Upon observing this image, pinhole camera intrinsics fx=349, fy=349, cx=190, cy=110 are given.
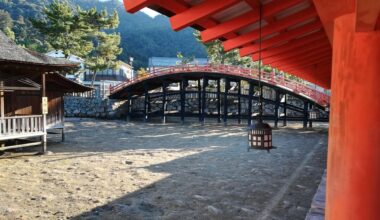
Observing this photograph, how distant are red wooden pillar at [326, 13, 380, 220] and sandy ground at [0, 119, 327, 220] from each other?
14.1 feet

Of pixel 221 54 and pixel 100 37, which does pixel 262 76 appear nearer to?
pixel 221 54

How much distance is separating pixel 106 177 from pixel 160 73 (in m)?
19.7

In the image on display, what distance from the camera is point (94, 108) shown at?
3406 centimetres

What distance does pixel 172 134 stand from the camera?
2209 centimetres

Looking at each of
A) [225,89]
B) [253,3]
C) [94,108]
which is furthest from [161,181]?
[94,108]

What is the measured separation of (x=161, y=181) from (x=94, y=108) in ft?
83.9

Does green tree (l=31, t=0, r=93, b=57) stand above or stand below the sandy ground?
above

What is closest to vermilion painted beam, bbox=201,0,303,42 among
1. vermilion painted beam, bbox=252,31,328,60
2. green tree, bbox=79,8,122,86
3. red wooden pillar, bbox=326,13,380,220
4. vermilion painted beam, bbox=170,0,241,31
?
red wooden pillar, bbox=326,13,380,220

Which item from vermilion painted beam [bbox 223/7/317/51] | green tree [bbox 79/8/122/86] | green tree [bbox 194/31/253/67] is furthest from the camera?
green tree [bbox 79/8/122/86]

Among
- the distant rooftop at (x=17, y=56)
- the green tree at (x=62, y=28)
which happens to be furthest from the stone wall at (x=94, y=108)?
the distant rooftop at (x=17, y=56)

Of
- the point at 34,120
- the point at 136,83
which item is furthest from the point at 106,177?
the point at 136,83

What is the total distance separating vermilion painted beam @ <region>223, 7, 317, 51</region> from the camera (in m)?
3.66

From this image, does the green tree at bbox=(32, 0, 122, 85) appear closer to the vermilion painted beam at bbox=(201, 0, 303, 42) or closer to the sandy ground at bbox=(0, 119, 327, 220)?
the sandy ground at bbox=(0, 119, 327, 220)

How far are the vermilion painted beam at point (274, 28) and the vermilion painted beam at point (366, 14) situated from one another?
915 millimetres
